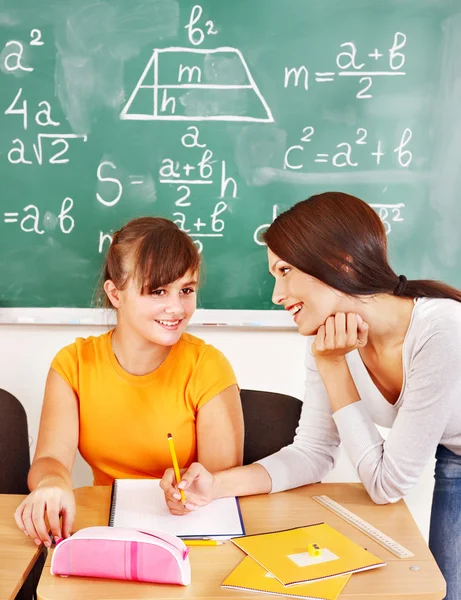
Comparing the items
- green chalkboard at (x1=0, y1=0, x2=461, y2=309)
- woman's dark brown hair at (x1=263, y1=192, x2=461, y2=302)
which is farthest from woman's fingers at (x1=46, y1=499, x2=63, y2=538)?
green chalkboard at (x1=0, y1=0, x2=461, y2=309)

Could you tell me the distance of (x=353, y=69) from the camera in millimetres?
2316

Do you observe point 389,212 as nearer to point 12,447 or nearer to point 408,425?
point 408,425

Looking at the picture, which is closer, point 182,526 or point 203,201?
point 182,526

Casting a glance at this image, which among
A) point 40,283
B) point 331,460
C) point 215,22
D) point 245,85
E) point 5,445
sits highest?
point 215,22

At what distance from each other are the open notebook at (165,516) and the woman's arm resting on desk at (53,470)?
0.09 metres

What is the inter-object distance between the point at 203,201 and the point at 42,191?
1.82ft

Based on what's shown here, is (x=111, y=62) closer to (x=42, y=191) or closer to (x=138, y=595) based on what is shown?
(x=42, y=191)

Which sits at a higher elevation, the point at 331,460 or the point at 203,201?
the point at 203,201

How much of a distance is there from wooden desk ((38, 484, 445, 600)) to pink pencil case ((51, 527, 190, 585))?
0.05ft

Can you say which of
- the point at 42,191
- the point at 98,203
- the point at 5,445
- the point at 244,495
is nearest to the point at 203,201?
the point at 98,203

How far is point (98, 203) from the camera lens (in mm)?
2348

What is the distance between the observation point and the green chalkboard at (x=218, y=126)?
229cm

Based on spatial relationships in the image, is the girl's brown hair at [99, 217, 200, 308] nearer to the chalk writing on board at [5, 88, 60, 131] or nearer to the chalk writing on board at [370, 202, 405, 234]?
the chalk writing on board at [5, 88, 60, 131]

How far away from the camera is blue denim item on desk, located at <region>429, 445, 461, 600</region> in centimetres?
143
